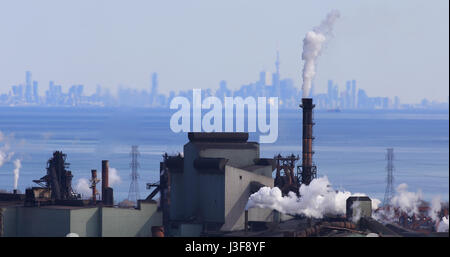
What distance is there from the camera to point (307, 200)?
3339 inches

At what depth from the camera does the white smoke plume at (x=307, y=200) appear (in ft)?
269

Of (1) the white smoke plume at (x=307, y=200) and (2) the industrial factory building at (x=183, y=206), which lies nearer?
(2) the industrial factory building at (x=183, y=206)

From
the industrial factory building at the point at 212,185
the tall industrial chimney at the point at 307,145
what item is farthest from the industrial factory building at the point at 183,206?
the tall industrial chimney at the point at 307,145

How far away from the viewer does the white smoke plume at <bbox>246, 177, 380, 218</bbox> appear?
3226 inches

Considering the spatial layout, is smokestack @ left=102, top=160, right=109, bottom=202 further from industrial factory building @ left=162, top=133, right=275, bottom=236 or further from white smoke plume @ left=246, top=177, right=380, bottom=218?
white smoke plume @ left=246, top=177, right=380, bottom=218

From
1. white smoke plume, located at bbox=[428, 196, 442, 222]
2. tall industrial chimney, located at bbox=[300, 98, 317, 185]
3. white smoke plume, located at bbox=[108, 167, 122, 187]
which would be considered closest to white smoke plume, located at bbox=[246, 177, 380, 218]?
tall industrial chimney, located at bbox=[300, 98, 317, 185]

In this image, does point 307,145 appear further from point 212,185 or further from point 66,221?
point 66,221

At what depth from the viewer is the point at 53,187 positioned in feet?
310

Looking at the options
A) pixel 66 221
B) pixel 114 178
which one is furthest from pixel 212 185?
pixel 114 178

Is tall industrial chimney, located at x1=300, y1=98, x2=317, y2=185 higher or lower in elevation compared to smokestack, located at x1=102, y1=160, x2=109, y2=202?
higher

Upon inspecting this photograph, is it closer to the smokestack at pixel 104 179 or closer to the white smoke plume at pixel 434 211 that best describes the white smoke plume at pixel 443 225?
the white smoke plume at pixel 434 211
